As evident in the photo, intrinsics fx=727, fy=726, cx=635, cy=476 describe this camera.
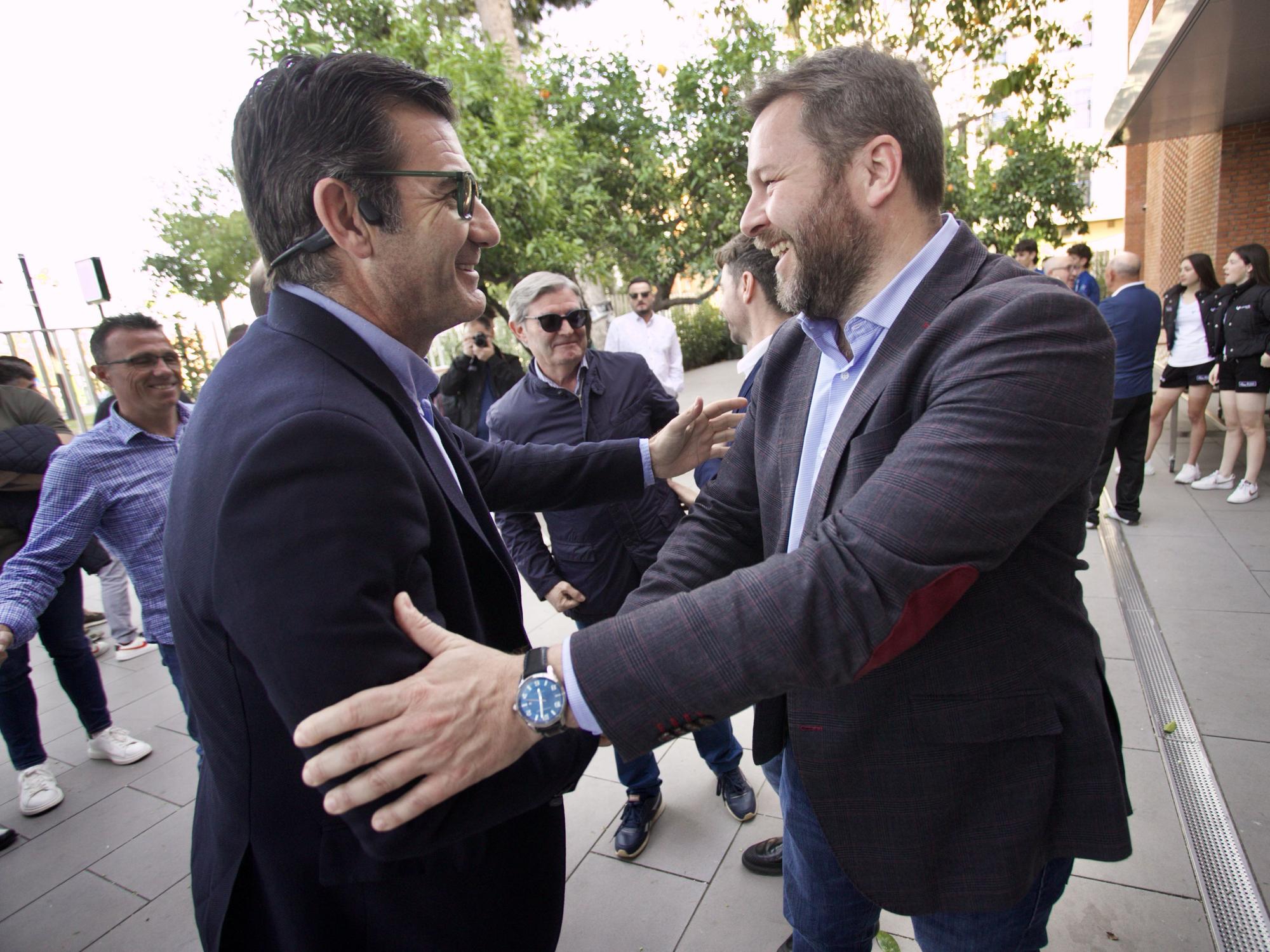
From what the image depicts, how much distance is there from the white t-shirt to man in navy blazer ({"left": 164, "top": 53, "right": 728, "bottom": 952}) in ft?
25.4

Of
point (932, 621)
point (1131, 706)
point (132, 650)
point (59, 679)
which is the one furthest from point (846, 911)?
point (132, 650)

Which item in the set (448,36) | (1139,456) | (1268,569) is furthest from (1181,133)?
(448,36)

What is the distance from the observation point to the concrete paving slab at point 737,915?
238cm

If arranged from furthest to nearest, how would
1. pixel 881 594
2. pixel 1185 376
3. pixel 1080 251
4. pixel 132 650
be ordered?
pixel 1080 251
pixel 1185 376
pixel 132 650
pixel 881 594

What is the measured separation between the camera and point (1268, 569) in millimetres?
4781

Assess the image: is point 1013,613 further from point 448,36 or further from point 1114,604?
point 448,36

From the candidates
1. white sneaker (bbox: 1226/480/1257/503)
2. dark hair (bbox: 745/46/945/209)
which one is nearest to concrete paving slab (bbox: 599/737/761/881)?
dark hair (bbox: 745/46/945/209)

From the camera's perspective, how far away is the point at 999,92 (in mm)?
7871

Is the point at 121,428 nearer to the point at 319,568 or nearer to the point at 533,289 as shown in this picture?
the point at 533,289

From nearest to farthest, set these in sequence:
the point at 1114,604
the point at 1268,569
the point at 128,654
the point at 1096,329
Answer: the point at 1096,329 → the point at 1114,604 → the point at 1268,569 → the point at 128,654

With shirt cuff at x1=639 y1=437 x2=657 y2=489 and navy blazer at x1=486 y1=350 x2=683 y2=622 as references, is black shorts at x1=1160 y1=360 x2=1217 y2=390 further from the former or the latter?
shirt cuff at x1=639 y1=437 x2=657 y2=489

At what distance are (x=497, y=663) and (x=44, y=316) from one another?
10798 millimetres

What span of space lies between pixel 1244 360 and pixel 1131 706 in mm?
4545

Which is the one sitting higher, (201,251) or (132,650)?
(201,251)
